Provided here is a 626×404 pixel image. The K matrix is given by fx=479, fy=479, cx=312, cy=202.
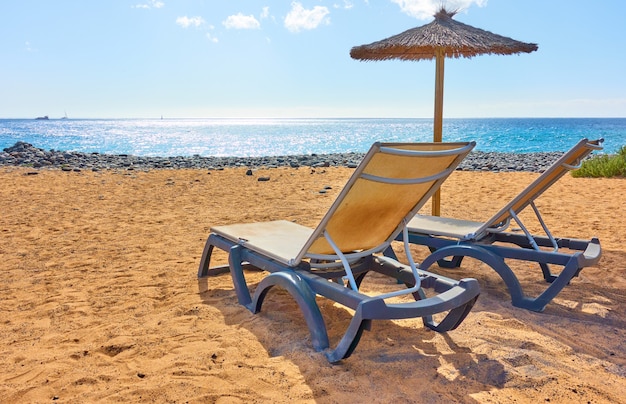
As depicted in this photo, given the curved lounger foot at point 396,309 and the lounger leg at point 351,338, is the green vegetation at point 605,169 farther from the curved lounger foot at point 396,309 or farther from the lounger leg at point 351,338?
the lounger leg at point 351,338

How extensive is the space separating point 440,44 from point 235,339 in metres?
3.80

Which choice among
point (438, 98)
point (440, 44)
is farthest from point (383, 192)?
point (438, 98)

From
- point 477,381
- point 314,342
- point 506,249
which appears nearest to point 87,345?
point 314,342

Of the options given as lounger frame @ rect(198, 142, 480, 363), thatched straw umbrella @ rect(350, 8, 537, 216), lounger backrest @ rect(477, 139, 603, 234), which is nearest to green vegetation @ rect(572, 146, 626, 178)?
thatched straw umbrella @ rect(350, 8, 537, 216)

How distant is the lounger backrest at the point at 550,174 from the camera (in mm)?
3434

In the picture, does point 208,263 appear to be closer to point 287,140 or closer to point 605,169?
point 605,169

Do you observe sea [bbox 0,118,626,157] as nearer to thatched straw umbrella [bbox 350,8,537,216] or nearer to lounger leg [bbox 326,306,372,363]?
thatched straw umbrella [bbox 350,8,537,216]

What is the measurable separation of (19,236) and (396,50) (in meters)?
4.83

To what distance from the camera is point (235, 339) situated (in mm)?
2789

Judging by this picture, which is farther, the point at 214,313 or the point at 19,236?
the point at 19,236

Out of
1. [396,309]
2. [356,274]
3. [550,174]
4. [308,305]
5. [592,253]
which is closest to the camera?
[396,309]

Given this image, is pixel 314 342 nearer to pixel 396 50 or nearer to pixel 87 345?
pixel 87 345

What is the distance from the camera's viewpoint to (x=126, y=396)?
2199mm

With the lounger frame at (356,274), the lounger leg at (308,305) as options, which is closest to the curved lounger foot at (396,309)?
the lounger frame at (356,274)
